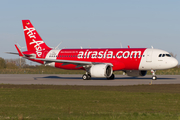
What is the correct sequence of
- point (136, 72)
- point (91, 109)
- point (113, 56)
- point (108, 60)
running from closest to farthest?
point (91, 109)
point (113, 56)
point (108, 60)
point (136, 72)

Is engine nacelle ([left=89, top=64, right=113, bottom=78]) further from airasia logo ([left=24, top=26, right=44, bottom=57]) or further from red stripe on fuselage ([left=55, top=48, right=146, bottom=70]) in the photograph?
airasia logo ([left=24, top=26, right=44, bottom=57])

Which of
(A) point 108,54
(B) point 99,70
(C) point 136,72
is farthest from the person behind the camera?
(C) point 136,72

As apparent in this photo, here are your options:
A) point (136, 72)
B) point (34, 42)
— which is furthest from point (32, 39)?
point (136, 72)

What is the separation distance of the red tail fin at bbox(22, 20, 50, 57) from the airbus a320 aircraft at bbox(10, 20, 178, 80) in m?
0.97

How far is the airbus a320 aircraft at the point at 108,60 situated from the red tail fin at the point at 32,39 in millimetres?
969

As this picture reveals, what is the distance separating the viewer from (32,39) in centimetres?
4853

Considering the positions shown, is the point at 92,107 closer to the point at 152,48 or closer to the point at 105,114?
A: the point at 105,114

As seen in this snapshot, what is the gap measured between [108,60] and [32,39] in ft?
46.9

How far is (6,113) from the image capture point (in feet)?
43.6

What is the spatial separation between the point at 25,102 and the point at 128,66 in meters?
24.9

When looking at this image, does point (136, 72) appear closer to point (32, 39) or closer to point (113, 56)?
point (113, 56)

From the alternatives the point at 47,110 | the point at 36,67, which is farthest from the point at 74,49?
the point at 36,67

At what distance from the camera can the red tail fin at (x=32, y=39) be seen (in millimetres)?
48344

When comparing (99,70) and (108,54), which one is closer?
(99,70)
